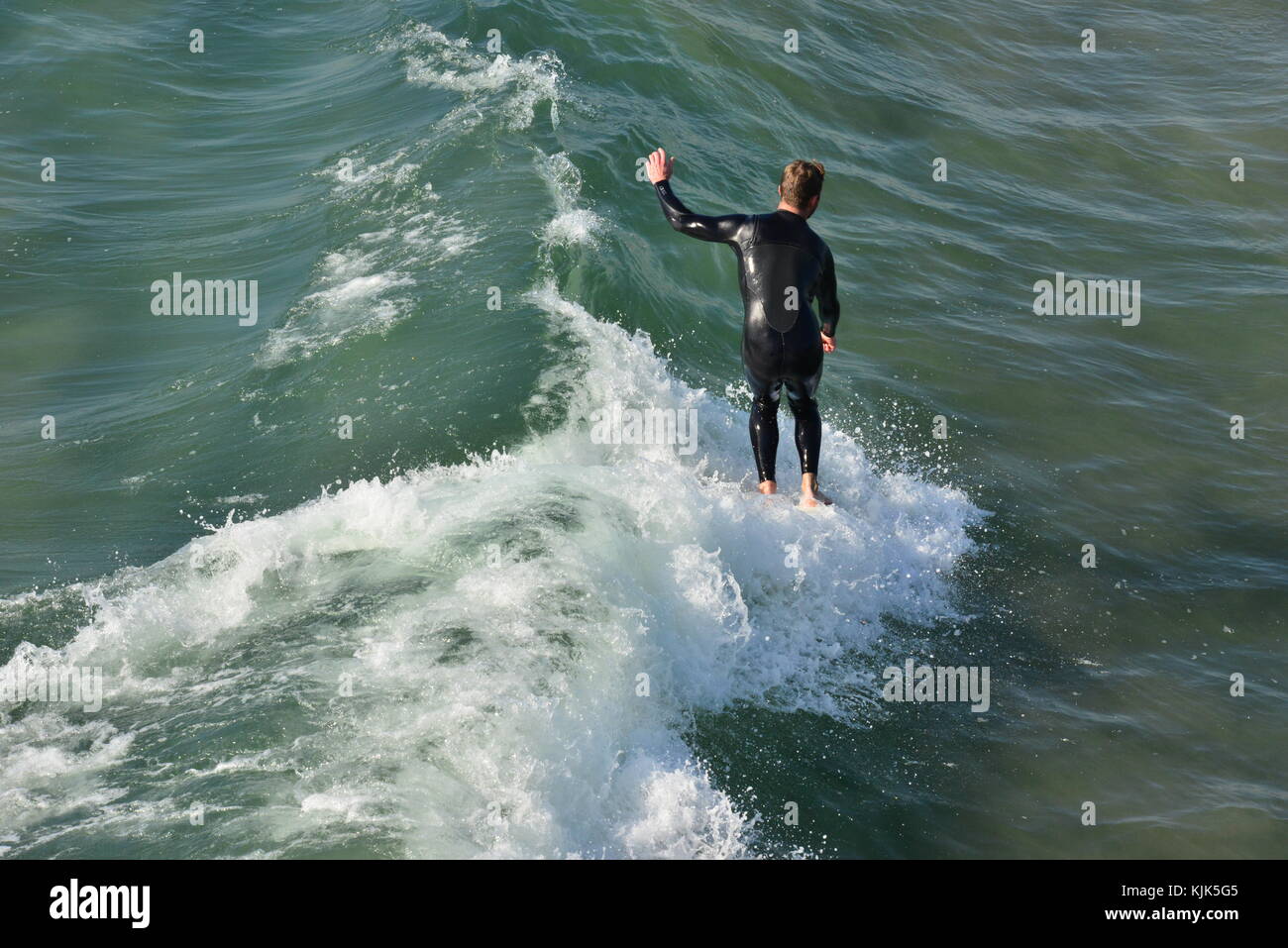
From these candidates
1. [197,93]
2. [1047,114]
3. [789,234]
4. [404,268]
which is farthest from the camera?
[1047,114]

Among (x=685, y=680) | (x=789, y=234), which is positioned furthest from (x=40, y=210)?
(x=685, y=680)

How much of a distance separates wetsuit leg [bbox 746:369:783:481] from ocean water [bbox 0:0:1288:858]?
295 mm

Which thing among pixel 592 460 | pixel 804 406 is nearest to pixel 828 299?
pixel 804 406

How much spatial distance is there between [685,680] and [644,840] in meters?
1.27

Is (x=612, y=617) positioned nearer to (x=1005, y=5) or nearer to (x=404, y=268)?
(x=404, y=268)

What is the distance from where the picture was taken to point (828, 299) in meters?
7.85

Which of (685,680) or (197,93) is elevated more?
(197,93)

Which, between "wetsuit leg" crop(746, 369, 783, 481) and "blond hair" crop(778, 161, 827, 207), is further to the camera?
"wetsuit leg" crop(746, 369, 783, 481)

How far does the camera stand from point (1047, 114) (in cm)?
1719

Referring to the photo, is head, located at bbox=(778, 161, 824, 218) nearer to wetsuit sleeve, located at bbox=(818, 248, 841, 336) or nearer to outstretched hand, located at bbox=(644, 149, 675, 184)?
wetsuit sleeve, located at bbox=(818, 248, 841, 336)

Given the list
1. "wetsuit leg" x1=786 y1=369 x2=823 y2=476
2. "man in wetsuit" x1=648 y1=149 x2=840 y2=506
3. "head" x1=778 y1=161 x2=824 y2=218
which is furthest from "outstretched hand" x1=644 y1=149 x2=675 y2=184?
"wetsuit leg" x1=786 y1=369 x2=823 y2=476

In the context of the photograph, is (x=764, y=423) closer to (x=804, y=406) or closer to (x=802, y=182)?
(x=804, y=406)

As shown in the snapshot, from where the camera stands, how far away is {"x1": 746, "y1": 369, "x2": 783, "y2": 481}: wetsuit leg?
791 cm

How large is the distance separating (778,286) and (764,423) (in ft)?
3.22
